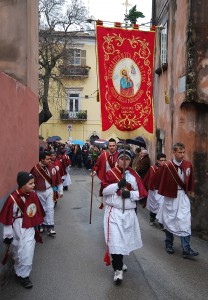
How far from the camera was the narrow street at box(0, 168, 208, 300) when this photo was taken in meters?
5.60

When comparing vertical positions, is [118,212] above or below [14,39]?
below

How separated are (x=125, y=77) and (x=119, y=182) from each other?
1.88m

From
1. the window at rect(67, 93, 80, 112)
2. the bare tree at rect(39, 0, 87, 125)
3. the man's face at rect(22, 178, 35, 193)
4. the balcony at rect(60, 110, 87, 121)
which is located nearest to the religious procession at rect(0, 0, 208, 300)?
the man's face at rect(22, 178, 35, 193)

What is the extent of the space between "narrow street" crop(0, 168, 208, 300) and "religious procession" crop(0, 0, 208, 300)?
17mm

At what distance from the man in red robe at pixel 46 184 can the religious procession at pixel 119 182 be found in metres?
0.02

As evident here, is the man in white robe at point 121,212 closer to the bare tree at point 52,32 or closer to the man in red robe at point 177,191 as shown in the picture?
the man in red robe at point 177,191

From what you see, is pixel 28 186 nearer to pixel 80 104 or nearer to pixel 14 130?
pixel 14 130

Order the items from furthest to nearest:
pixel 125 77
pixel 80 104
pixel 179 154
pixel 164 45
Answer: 1. pixel 80 104
2. pixel 164 45
3. pixel 179 154
4. pixel 125 77

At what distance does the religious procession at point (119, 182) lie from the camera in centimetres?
590

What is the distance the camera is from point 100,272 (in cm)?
648

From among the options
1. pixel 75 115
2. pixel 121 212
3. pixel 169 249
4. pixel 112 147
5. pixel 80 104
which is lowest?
pixel 169 249

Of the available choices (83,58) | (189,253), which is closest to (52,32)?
(83,58)

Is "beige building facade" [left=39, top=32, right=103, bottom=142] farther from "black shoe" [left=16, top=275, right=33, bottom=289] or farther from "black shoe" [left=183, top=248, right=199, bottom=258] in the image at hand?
"black shoe" [left=16, top=275, right=33, bottom=289]

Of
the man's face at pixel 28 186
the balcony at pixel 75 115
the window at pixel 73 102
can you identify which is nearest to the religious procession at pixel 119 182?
the man's face at pixel 28 186
